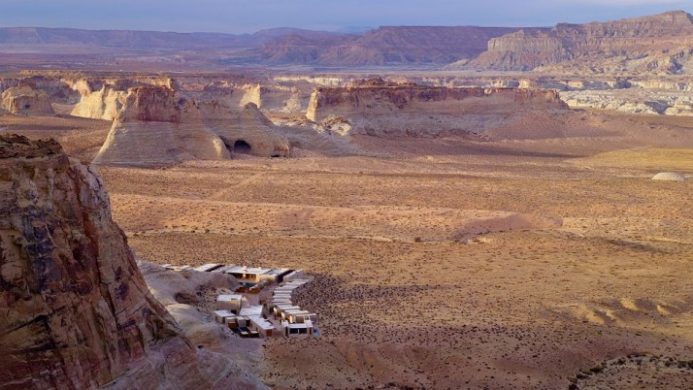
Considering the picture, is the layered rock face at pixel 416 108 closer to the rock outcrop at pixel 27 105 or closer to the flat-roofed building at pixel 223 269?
the rock outcrop at pixel 27 105

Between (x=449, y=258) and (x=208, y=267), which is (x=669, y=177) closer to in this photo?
(x=449, y=258)

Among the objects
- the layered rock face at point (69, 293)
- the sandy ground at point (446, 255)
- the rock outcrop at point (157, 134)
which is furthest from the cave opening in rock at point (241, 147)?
the layered rock face at point (69, 293)

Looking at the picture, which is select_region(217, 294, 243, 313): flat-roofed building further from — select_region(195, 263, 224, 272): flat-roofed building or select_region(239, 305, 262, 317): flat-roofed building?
select_region(195, 263, 224, 272): flat-roofed building

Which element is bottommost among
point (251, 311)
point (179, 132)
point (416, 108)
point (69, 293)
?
point (251, 311)

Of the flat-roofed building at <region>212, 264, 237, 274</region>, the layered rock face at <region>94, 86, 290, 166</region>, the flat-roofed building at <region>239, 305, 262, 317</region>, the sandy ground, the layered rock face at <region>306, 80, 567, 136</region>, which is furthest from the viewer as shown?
the layered rock face at <region>306, 80, 567, 136</region>

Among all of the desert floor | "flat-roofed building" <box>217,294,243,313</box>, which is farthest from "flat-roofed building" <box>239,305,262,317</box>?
the desert floor

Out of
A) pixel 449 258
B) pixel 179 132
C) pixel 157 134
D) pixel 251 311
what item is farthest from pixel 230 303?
pixel 179 132
